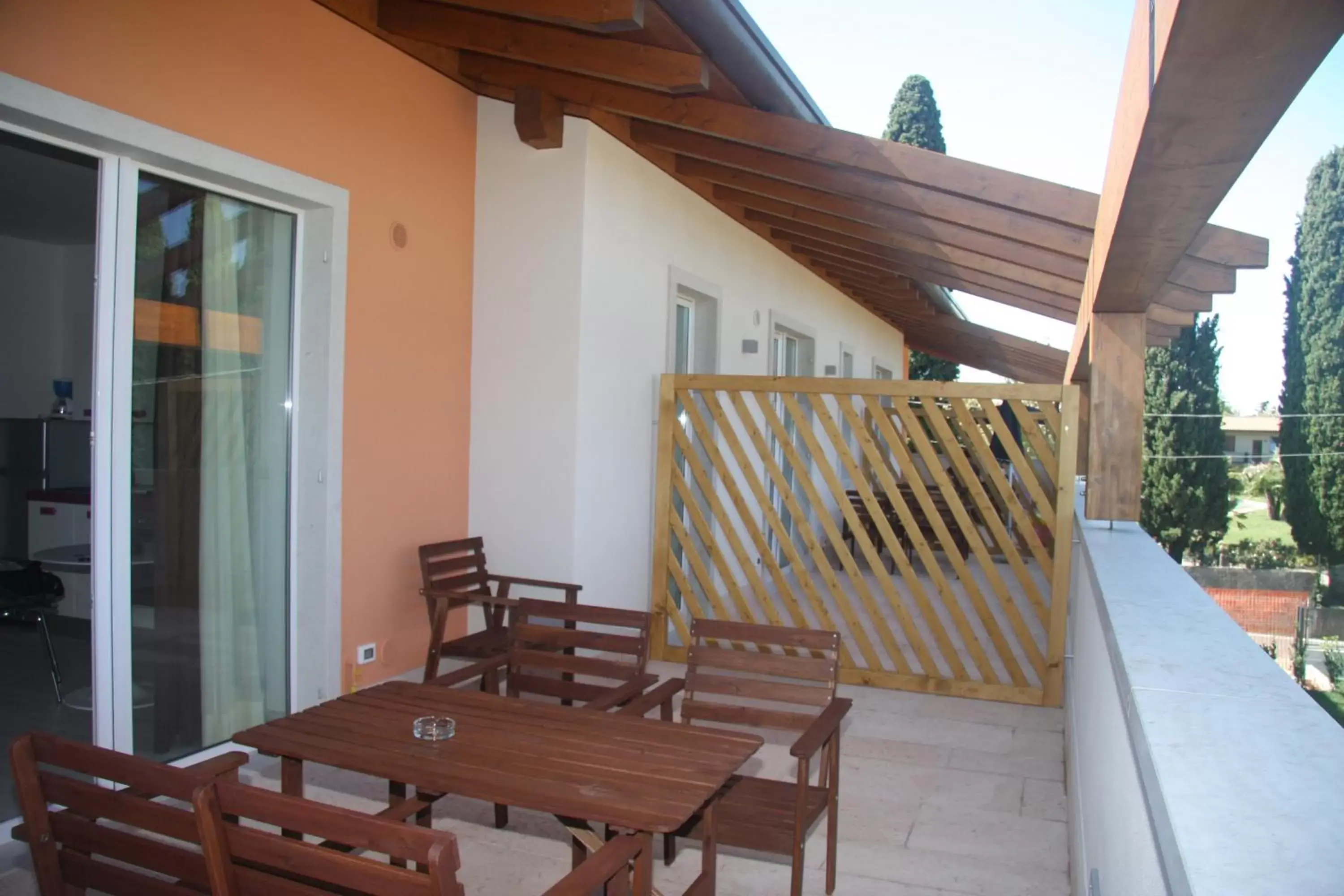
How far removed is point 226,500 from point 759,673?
2.28 metres

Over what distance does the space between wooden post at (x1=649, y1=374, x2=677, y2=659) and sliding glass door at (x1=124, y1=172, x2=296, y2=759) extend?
2175mm

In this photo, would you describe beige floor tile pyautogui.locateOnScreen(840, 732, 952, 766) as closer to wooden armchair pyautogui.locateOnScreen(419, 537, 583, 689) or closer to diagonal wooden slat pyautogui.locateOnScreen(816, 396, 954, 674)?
diagonal wooden slat pyautogui.locateOnScreen(816, 396, 954, 674)

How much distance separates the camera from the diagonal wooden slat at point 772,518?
526cm

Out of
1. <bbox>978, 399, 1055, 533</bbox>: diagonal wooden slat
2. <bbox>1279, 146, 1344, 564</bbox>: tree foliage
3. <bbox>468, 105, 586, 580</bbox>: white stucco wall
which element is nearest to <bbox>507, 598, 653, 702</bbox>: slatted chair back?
<bbox>468, 105, 586, 580</bbox>: white stucco wall

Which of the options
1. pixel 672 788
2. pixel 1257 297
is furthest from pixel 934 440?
pixel 1257 297

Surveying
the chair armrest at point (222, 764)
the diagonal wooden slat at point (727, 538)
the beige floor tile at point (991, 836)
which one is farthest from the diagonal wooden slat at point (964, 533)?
the chair armrest at point (222, 764)

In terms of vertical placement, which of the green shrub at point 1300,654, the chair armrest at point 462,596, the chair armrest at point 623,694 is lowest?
the green shrub at point 1300,654

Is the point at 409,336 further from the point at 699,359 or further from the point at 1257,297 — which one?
the point at 1257,297

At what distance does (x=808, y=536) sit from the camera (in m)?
5.34

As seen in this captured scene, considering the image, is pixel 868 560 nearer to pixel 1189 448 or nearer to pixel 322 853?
pixel 322 853

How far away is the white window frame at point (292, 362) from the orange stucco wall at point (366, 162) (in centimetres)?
10

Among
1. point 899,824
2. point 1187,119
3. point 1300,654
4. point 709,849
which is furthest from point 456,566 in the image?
point 1300,654

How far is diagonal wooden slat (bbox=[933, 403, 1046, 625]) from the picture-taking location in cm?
492

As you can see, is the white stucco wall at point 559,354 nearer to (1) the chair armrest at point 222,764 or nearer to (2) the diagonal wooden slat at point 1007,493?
(2) the diagonal wooden slat at point 1007,493
